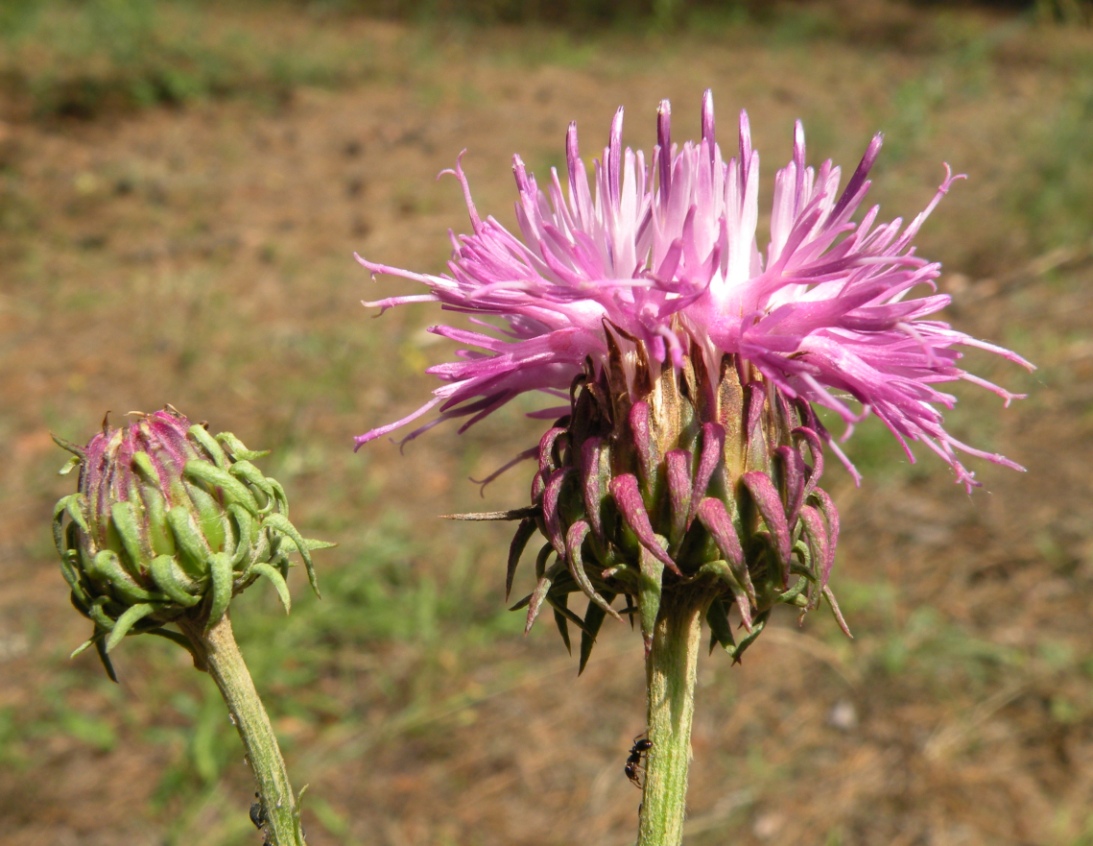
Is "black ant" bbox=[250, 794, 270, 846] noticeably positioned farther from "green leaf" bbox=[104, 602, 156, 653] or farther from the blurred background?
the blurred background

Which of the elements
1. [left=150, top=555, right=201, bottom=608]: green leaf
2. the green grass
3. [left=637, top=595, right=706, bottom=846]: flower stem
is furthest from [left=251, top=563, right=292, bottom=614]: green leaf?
the green grass

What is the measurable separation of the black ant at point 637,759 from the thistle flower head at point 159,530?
2.00ft

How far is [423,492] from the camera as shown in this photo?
19.6 ft

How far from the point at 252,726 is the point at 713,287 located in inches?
41.4

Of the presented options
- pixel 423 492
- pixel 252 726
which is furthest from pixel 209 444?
pixel 423 492

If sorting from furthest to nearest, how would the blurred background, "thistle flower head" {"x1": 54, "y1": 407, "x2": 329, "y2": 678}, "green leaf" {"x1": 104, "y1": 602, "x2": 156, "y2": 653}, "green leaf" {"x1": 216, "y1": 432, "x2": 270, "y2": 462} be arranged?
the blurred background
"green leaf" {"x1": 216, "y1": 432, "x2": 270, "y2": 462}
"thistle flower head" {"x1": 54, "y1": 407, "x2": 329, "y2": 678}
"green leaf" {"x1": 104, "y1": 602, "x2": 156, "y2": 653}

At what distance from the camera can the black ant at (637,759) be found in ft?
5.33

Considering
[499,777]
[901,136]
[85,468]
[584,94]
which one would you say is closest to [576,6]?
[584,94]

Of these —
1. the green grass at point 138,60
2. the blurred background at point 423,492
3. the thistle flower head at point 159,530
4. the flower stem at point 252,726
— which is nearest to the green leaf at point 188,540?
the thistle flower head at point 159,530

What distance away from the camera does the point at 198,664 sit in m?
1.67

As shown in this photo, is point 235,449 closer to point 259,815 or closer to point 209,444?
point 209,444

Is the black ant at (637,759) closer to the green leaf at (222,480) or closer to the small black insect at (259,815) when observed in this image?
the small black insect at (259,815)

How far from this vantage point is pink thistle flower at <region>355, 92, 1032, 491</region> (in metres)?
1.54

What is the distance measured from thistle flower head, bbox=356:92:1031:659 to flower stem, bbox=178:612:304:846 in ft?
1.46
